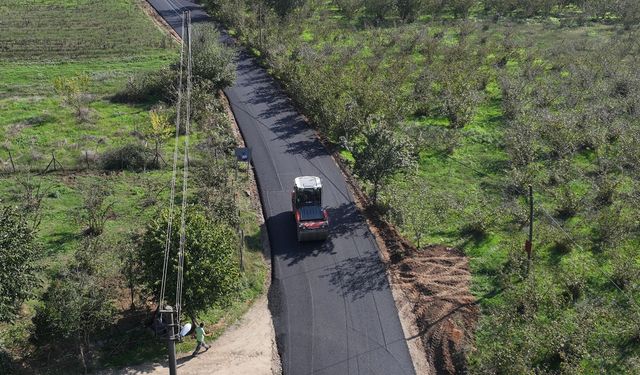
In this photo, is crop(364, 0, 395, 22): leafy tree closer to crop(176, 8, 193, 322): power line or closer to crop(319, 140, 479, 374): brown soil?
crop(176, 8, 193, 322): power line

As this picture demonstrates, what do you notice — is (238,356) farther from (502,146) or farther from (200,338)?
(502,146)

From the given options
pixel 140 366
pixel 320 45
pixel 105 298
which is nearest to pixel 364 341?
pixel 140 366

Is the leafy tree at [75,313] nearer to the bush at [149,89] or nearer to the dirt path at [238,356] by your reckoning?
the dirt path at [238,356]

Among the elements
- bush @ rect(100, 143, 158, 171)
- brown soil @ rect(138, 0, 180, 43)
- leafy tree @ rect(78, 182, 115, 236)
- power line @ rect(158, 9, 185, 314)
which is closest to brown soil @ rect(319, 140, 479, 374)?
power line @ rect(158, 9, 185, 314)

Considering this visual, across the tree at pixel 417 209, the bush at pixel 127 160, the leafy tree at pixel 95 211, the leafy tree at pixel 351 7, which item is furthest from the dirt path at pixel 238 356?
the leafy tree at pixel 351 7

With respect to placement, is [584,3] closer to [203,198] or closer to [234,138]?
[234,138]

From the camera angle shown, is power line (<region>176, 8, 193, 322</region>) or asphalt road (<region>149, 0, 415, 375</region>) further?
asphalt road (<region>149, 0, 415, 375</region>)

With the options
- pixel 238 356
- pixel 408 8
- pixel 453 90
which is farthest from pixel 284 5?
pixel 238 356
